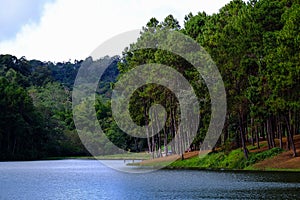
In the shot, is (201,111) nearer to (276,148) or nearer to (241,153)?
(241,153)

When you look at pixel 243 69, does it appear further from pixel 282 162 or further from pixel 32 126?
pixel 32 126

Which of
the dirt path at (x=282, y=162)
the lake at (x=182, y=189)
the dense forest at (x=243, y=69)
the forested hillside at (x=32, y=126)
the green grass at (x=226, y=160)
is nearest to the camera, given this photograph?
the lake at (x=182, y=189)

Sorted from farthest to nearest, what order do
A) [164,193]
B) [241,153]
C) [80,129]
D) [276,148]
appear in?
[80,129] < [241,153] < [276,148] < [164,193]

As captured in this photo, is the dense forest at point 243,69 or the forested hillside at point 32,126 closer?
the dense forest at point 243,69

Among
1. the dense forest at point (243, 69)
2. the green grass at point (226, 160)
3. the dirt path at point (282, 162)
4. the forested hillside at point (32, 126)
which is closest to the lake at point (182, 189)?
the dirt path at point (282, 162)

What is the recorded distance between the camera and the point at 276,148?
54.6m

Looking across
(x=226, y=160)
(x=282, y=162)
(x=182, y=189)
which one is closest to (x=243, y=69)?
(x=282, y=162)

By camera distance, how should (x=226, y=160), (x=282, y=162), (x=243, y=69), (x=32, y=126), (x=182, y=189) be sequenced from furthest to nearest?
(x=32, y=126) < (x=226, y=160) < (x=243, y=69) < (x=282, y=162) < (x=182, y=189)

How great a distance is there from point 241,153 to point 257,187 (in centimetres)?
2341

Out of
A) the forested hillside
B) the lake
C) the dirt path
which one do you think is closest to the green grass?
the dirt path

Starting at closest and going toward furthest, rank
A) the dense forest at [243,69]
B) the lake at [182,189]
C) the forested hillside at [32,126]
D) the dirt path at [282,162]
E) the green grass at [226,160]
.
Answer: the lake at [182,189] < the dense forest at [243,69] < the dirt path at [282,162] < the green grass at [226,160] < the forested hillside at [32,126]

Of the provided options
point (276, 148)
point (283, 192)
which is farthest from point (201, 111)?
point (283, 192)

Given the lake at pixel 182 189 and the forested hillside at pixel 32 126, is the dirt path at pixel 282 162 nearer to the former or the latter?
the lake at pixel 182 189

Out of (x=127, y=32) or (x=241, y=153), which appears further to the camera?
(x=127, y=32)
